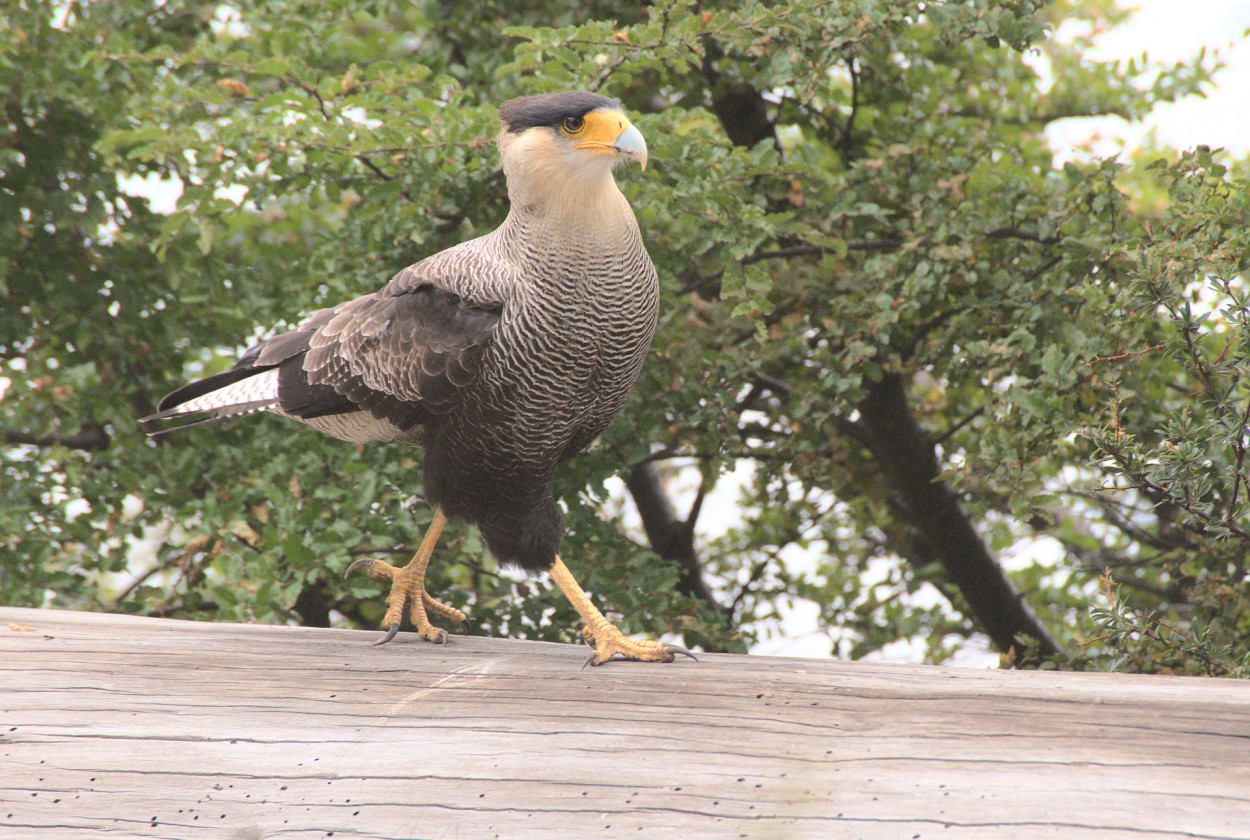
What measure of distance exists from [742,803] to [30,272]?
12.5ft

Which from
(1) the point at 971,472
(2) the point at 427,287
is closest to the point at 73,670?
(2) the point at 427,287

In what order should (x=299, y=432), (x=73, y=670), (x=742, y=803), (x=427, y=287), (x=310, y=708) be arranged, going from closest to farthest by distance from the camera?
(x=742, y=803)
(x=310, y=708)
(x=73, y=670)
(x=427, y=287)
(x=299, y=432)

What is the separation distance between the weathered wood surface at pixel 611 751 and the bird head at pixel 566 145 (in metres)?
1.23

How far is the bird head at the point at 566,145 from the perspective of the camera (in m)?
2.82

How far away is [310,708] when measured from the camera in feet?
8.19

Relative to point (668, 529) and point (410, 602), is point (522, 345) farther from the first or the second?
point (668, 529)

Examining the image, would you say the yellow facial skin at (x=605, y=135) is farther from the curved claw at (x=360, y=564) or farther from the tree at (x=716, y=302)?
the curved claw at (x=360, y=564)

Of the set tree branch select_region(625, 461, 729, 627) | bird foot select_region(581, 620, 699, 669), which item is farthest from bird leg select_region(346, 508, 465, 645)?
tree branch select_region(625, 461, 729, 627)

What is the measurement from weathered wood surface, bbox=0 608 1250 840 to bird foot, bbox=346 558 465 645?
494 mm

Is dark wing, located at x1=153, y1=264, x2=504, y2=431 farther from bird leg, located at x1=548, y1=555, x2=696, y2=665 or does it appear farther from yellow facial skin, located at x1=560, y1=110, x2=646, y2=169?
bird leg, located at x1=548, y1=555, x2=696, y2=665

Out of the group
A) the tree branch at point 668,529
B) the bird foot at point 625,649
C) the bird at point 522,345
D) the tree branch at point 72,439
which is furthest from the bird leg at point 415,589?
the tree branch at point 72,439

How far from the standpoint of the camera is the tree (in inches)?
125

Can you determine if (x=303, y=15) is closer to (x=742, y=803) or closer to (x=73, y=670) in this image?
(x=73, y=670)

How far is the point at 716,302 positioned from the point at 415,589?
64.8 inches
